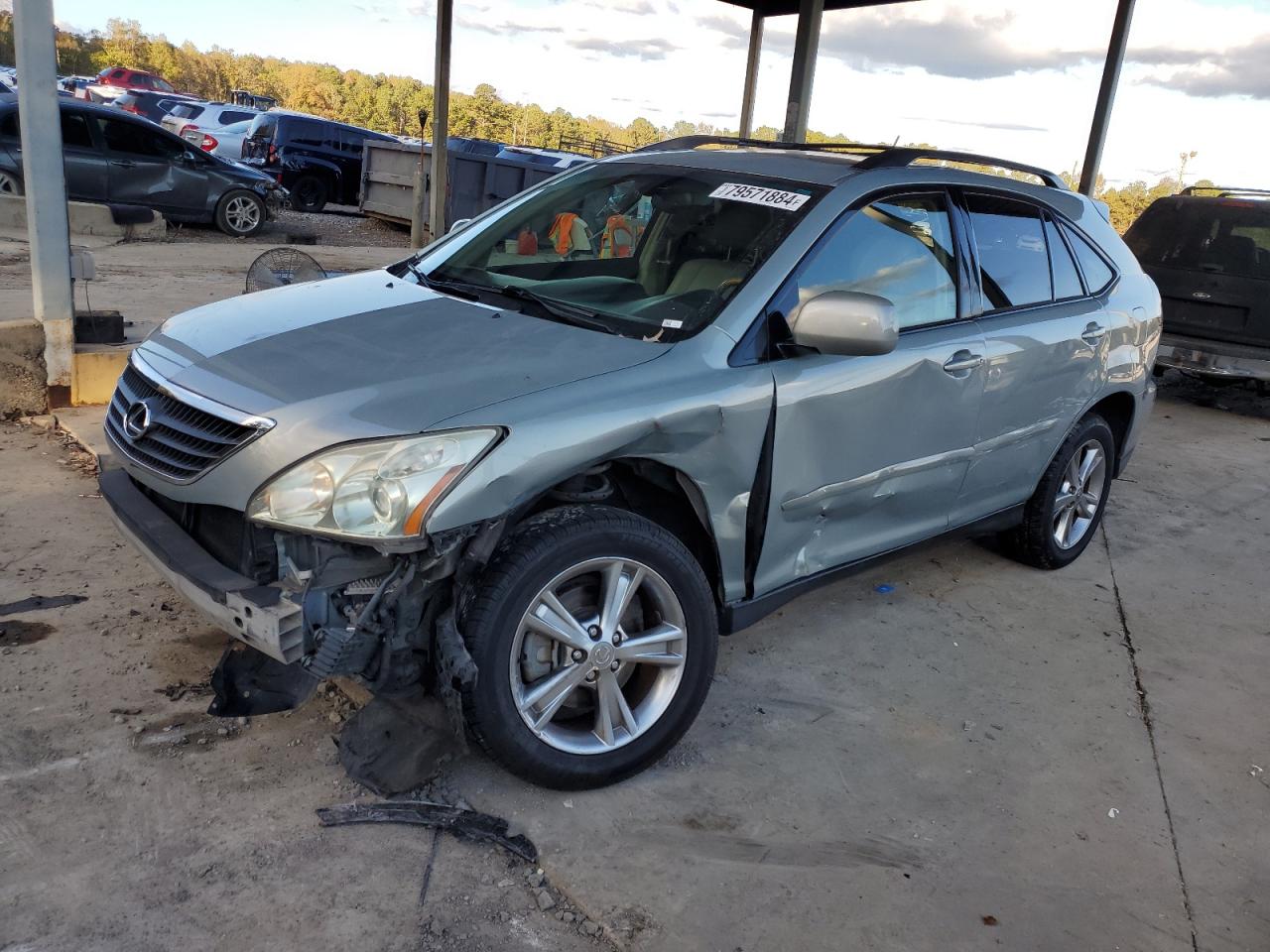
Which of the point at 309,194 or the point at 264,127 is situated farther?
the point at 309,194

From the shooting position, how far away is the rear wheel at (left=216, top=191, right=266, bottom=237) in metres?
14.0

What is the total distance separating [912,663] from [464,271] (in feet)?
7.46

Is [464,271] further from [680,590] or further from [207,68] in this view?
[207,68]

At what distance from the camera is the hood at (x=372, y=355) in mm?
2781

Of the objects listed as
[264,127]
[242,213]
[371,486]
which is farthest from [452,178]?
[371,486]

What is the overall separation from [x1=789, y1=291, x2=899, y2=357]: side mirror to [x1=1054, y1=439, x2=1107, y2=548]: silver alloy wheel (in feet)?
7.02

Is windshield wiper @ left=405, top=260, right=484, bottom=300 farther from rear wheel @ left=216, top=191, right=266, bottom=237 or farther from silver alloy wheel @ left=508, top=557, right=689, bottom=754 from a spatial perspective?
rear wheel @ left=216, top=191, right=266, bottom=237

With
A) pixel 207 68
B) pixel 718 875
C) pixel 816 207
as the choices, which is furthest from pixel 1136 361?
pixel 207 68

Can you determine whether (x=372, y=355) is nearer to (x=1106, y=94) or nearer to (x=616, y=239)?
(x=616, y=239)

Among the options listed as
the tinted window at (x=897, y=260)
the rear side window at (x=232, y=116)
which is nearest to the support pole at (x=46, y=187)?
the tinted window at (x=897, y=260)

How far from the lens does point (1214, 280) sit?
938 cm

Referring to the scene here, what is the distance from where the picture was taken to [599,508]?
2.96m

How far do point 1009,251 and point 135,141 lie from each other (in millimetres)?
11982

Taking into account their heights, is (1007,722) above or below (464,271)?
below
